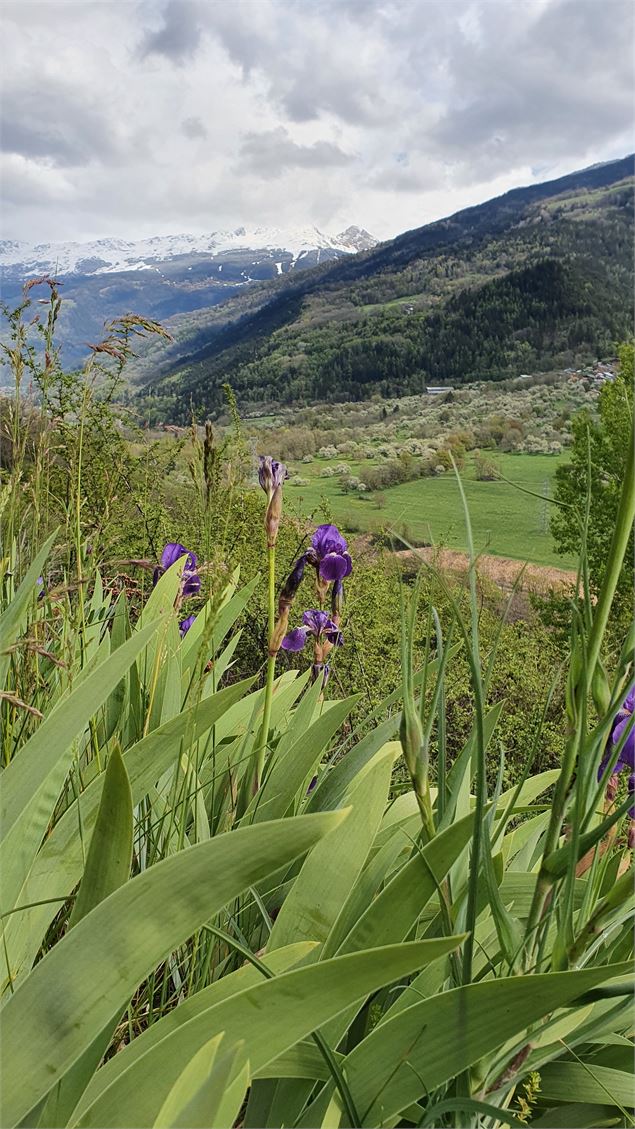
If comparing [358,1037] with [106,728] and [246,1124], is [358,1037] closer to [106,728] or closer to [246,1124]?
[246,1124]

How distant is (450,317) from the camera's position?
249 feet

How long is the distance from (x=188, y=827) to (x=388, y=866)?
55 centimetres

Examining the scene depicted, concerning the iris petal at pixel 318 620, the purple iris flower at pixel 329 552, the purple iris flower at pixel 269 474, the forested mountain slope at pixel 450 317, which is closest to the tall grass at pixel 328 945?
the purple iris flower at pixel 269 474

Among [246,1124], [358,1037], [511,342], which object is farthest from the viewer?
[511,342]

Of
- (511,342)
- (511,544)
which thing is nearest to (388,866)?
(511,544)

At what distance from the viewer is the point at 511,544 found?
57.4 ft

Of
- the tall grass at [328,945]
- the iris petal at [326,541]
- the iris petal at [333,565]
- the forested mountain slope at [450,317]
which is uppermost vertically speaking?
the forested mountain slope at [450,317]

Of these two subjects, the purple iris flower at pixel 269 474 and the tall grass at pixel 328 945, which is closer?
the tall grass at pixel 328 945

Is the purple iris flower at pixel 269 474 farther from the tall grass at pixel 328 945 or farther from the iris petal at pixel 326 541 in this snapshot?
the iris petal at pixel 326 541

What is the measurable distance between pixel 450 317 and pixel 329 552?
8062 cm

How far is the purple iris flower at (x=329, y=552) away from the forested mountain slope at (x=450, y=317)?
42895 millimetres

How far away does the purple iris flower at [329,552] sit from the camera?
1.54 m

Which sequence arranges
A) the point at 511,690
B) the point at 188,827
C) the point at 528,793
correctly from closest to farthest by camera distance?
the point at 188,827 → the point at 528,793 → the point at 511,690

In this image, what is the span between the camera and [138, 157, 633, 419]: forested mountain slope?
218ft
